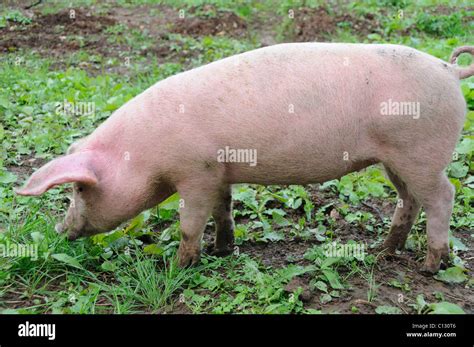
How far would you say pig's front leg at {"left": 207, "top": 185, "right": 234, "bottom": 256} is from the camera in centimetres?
457

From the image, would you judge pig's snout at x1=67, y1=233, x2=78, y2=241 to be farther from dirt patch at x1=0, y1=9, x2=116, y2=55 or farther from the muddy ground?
dirt patch at x1=0, y1=9, x2=116, y2=55

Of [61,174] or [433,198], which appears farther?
[433,198]

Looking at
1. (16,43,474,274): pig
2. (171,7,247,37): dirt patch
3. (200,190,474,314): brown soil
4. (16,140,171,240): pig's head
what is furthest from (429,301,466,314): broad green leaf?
(171,7,247,37): dirt patch

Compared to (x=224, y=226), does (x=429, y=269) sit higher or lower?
lower

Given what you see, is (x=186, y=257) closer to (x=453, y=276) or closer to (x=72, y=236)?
(x=72, y=236)

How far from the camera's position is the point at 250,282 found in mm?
4141

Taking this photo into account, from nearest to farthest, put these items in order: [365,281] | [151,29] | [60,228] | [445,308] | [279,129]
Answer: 1. [445,308]
2. [279,129]
3. [365,281]
4. [60,228]
5. [151,29]

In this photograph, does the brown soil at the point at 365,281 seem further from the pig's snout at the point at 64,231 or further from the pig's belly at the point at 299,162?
the pig's snout at the point at 64,231

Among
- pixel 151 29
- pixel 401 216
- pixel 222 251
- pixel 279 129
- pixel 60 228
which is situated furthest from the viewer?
pixel 151 29

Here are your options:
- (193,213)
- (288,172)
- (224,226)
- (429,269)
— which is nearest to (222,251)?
(224,226)

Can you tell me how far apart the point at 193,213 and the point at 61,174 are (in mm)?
916

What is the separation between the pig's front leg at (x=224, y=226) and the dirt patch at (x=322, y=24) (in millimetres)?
6578

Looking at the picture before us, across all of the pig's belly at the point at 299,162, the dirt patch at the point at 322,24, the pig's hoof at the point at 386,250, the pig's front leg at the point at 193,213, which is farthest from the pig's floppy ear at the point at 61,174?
the dirt patch at the point at 322,24

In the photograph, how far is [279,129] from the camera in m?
3.89
